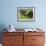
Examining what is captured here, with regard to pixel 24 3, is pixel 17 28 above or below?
below

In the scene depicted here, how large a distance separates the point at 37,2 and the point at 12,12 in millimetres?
913

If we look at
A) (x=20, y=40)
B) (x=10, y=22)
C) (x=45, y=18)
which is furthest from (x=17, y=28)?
(x=45, y=18)

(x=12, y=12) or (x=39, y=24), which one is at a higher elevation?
(x=12, y=12)

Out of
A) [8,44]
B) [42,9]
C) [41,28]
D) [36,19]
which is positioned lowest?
[8,44]

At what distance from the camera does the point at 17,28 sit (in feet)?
15.2

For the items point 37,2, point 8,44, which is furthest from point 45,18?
point 8,44

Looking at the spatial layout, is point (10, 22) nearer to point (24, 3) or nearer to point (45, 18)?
A: point (24, 3)

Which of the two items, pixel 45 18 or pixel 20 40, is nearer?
pixel 20 40

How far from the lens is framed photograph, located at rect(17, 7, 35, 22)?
459 cm

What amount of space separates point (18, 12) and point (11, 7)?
0.29 metres

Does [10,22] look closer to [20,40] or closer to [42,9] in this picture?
[20,40]

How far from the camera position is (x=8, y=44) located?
412cm

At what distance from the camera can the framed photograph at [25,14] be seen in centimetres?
459

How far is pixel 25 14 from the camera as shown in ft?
15.2
